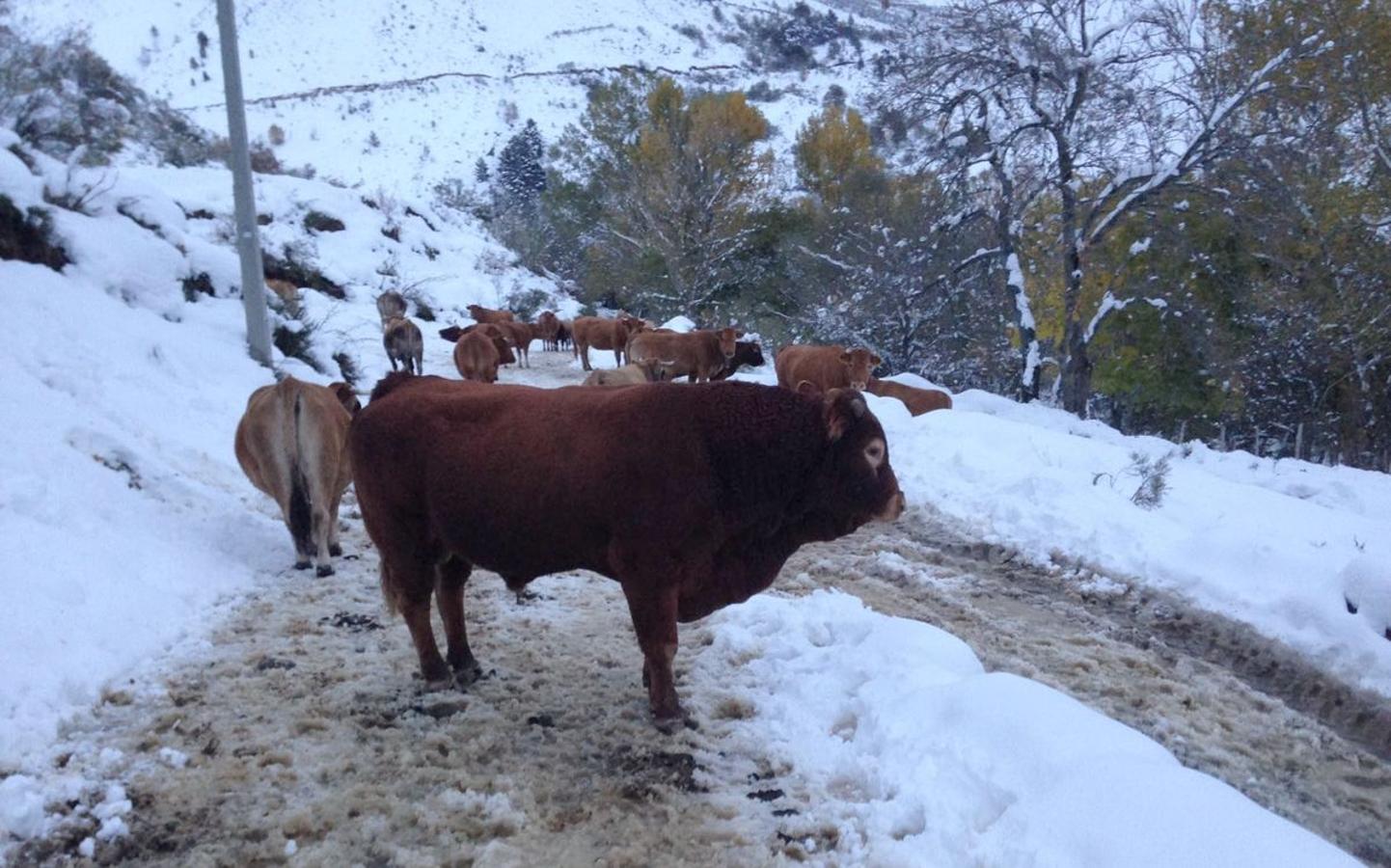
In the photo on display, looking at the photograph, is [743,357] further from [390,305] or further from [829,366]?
[390,305]

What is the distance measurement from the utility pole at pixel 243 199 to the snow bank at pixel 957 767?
780cm

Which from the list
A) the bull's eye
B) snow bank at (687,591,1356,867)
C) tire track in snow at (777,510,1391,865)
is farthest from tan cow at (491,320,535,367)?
the bull's eye

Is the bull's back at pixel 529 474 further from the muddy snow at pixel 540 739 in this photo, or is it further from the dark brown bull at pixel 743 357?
the dark brown bull at pixel 743 357

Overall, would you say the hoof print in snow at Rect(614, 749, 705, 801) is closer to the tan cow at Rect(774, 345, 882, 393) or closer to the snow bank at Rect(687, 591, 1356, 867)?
the snow bank at Rect(687, 591, 1356, 867)

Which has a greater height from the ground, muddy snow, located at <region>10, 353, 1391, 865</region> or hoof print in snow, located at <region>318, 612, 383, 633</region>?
muddy snow, located at <region>10, 353, 1391, 865</region>

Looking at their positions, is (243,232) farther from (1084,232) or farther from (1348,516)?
(1084,232)

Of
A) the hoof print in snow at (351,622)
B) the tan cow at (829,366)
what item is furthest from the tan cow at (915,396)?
the hoof print in snow at (351,622)

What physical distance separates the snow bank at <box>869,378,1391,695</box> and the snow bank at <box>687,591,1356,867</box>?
105 inches

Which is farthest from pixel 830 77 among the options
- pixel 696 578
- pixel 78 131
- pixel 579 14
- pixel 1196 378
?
pixel 696 578

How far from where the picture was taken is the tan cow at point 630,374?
12.2 meters

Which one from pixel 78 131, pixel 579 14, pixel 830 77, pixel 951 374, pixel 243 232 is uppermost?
pixel 579 14

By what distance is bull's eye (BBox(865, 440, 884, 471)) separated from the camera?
3.88 m

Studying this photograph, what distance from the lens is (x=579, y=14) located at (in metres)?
97.9

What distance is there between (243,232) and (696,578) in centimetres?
833
